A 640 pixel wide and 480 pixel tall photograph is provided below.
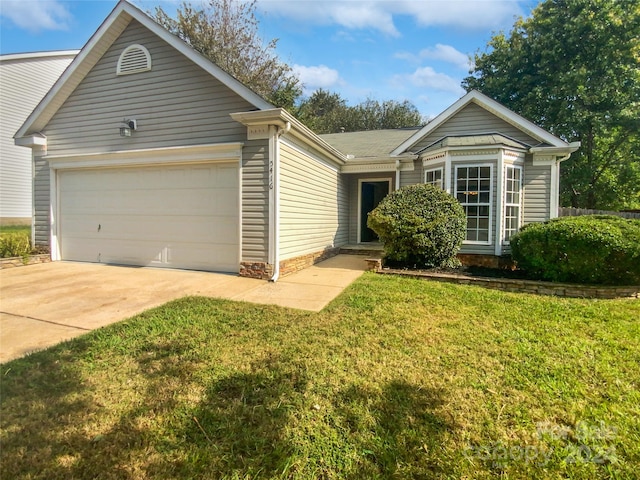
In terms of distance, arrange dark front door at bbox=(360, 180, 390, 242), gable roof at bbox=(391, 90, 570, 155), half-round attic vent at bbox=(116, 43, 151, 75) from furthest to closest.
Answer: dark front door at bbox=(360, 180, 390, 242)
gable roof at bbox=(391, 90, 570, 155)
half-round attic vent at bbox=(116, 43, 151, 75)

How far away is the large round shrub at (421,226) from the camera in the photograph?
736 cm

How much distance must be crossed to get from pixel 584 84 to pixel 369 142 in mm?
10385

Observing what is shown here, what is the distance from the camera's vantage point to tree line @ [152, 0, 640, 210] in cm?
1457

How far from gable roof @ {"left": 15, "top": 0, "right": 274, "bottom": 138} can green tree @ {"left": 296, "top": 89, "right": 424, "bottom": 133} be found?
2481 centimetres

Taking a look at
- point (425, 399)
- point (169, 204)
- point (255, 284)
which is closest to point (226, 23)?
point (169, 204)

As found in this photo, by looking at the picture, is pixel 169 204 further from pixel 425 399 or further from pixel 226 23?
pixel 226 23

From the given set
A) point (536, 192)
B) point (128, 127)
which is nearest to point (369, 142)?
point (536, 192)

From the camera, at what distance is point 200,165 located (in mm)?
7383

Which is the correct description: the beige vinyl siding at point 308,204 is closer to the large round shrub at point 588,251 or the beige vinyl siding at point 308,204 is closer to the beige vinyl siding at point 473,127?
the beige vinyl siding at point 473,127

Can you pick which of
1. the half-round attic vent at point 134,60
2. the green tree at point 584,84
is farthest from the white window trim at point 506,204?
the green tree at point 584,84

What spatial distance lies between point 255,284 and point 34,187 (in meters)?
7.05

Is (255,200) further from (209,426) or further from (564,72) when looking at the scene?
(564,72)

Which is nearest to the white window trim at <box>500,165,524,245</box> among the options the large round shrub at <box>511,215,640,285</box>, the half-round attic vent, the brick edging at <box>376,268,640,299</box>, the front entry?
the large round shrub at <box>511,215,640,285</box>

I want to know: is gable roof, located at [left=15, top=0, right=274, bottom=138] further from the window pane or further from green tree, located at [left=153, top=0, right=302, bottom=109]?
green tree, located at [left=153, top=0, right=302, bottom=109]
